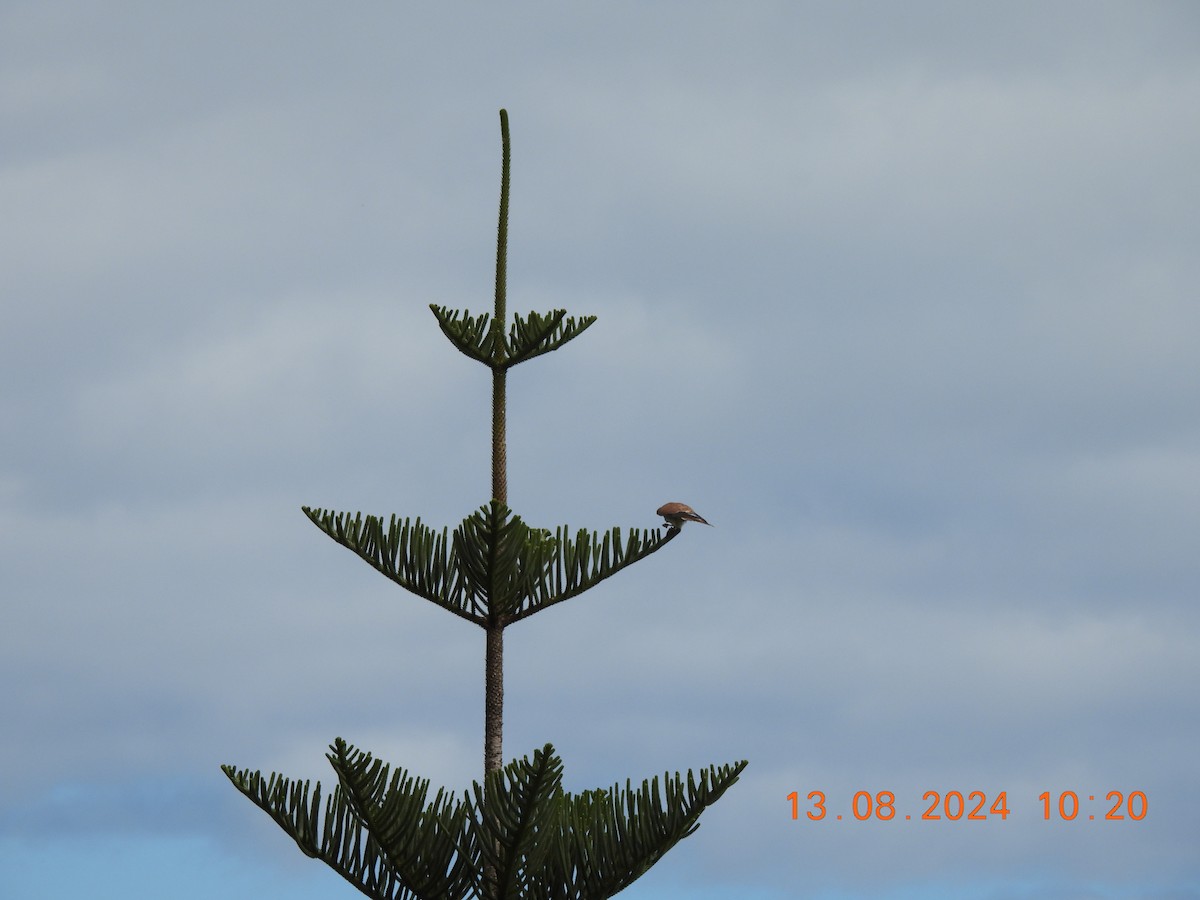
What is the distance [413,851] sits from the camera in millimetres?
11227

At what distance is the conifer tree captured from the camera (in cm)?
1104

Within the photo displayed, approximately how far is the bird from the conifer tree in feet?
0.10

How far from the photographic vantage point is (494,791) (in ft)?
35.6

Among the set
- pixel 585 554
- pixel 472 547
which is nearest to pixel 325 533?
pixel 472 547

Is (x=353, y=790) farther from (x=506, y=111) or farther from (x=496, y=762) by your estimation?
(x=506, y=111)

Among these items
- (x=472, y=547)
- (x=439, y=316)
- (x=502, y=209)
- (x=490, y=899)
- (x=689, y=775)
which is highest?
(x=502, y=209)

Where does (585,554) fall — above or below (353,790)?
above

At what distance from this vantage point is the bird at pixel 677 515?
11.7 m

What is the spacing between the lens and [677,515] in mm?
11719

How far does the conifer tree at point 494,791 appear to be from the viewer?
11.0 metres

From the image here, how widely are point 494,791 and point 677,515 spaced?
2284mm

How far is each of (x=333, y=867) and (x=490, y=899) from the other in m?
1.09

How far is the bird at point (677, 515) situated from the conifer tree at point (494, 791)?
0.10 ft

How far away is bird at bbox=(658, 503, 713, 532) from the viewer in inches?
Answer: 460
